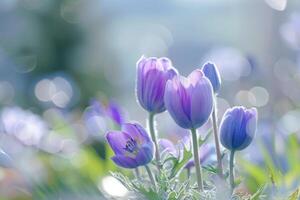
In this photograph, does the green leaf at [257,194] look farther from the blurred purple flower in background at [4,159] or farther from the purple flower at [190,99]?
the blurred purple flower in background at [4,159]

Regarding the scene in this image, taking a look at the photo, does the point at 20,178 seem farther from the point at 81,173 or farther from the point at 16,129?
the point at 16,129

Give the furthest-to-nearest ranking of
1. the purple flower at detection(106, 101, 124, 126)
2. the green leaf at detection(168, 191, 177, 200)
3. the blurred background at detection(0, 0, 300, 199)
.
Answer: the blurred background at detection(0, 0, 300, 199)
the purple flower at detection(106, 101, 124, 126)
the green leaf at detection(168, 191, 177, 200)

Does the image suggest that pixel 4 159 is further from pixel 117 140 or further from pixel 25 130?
pixel 25 130

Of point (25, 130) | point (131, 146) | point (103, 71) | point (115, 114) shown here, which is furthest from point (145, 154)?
point (103, 71)

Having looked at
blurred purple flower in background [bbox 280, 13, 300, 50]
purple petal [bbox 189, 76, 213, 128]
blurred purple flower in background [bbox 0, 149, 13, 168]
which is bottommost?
purple petal [bbox 189, 76, 213, 128]

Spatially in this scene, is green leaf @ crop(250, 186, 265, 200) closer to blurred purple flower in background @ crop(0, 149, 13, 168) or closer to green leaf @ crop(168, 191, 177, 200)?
green leaf @ crop(168, 191, 177, 200)

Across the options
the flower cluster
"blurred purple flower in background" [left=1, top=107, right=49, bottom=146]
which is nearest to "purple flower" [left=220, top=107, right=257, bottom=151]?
the flower cluster
